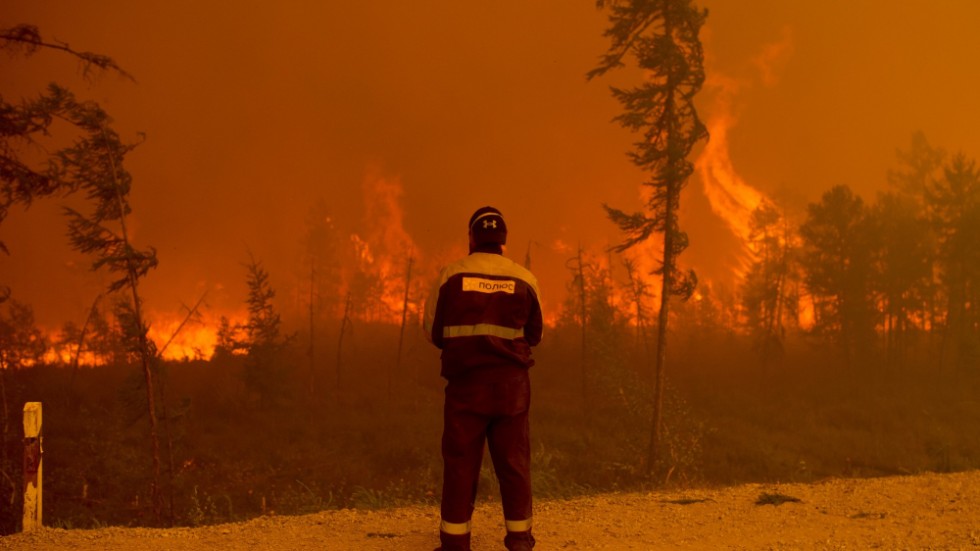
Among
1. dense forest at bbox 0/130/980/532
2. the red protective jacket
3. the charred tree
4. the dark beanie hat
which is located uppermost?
the charred tree

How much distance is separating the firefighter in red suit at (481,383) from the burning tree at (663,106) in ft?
57.1

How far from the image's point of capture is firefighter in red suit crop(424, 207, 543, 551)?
17.3 feet

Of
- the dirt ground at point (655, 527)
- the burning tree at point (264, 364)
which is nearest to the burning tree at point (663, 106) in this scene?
the dirt ground at point (655, 527)

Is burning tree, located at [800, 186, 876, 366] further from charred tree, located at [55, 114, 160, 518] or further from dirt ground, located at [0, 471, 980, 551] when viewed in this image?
charred tree, located at [55, 114, 160, 518]

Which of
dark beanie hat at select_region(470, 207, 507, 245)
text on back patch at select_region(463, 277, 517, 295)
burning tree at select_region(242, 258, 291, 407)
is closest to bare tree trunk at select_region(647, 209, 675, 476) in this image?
dark beanie hat at select_region(470, 207, 507, 245)

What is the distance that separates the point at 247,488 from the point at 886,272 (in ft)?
142

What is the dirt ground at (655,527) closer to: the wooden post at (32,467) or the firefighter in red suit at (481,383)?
the wooden post at (32,467)

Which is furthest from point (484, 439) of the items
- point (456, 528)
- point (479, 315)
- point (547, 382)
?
point (547, 382)

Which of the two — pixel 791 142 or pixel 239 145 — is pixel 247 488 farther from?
pixel 239 145

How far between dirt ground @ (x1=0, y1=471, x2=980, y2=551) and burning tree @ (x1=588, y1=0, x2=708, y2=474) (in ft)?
46.8

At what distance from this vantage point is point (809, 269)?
46344 mm

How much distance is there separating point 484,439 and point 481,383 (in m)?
0.46

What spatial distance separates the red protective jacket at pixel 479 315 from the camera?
17.4 ft

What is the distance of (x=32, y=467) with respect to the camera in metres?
6.99
